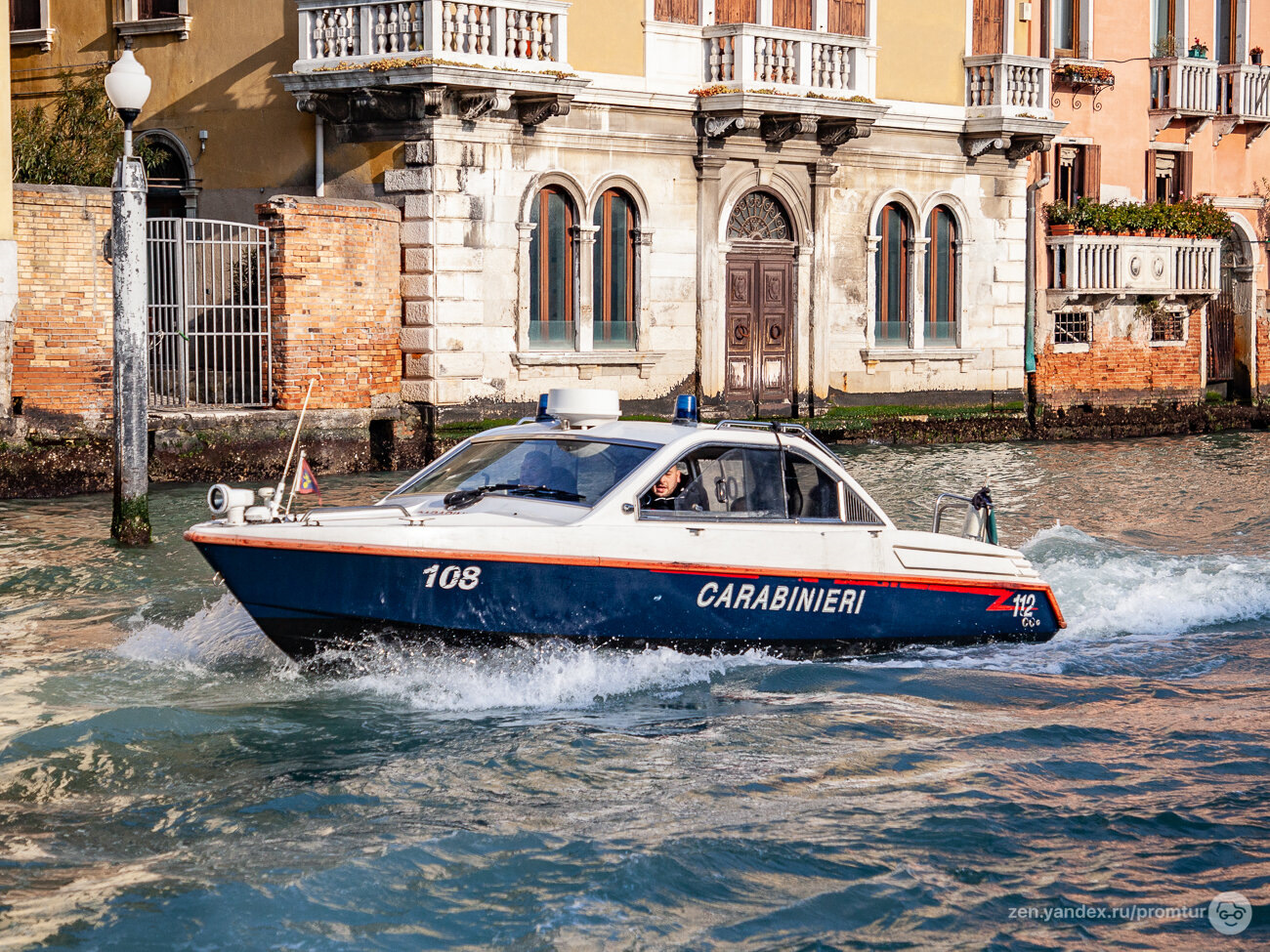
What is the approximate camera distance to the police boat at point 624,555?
793 cm

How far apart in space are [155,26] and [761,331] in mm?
8963

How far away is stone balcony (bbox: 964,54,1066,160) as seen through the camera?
24484 mm

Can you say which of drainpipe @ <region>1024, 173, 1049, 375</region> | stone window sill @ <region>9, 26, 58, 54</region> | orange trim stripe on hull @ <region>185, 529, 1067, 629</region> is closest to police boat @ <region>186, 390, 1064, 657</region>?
orange trim stripe on hull @ <region>185, 529, 1067, 629</region>

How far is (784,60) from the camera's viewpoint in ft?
72.3

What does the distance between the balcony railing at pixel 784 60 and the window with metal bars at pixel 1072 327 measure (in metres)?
5.96

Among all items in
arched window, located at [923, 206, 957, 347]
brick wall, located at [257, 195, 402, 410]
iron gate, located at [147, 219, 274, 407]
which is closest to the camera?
iron gate, located at [147, 219, 274, 407]

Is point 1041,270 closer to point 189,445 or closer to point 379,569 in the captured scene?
point 189,445

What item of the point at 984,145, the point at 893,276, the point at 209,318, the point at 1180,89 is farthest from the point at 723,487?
the point at 1180,89

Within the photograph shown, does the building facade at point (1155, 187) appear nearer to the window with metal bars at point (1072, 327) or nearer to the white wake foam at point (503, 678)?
the window with metal bars at point (1072, 327)

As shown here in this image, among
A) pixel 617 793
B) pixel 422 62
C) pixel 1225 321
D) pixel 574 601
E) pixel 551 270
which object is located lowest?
pixel 617 793

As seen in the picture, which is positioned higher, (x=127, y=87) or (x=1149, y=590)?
(x=127, y=87)

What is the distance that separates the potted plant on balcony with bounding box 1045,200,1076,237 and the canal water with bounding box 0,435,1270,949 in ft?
53.8

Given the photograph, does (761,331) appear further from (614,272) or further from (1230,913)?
(1230,913)

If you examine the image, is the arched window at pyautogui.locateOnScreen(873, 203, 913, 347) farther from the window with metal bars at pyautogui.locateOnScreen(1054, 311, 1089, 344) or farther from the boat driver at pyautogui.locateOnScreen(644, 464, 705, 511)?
the boat driver at pyautogui.locateOnScreen(644, 464, 705, 511)
